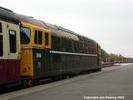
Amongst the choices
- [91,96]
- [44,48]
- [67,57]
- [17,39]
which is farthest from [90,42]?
[91,96]

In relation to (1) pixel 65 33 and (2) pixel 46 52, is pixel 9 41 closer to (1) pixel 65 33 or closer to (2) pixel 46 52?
(2) pixel 46 52

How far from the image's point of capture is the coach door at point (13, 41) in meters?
17.3

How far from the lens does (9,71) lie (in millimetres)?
17281

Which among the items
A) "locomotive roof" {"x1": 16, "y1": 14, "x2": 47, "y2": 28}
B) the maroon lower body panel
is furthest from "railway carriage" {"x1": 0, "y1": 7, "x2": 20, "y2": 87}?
"locomotive roof" {"x1": 16, "y1": 14, "x2": 47, "y2": 28}

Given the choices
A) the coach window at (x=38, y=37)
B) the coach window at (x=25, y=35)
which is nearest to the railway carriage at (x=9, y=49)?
the coach window at (x=25, y=35)

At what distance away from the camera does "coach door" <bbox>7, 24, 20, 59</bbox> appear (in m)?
17.3

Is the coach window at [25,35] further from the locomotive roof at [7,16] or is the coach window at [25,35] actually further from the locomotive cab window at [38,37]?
the locomotive roof at [7,16]

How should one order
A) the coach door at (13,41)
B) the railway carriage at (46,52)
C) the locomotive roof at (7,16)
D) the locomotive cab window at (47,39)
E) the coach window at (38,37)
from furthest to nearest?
the locomotive cab window at (47,39) < the coach window at (38,37) < the railway carriage at (46,52) < the coach door at (13,41) < the locomotive roof at (7,16)

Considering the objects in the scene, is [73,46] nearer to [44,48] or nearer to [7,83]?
[44,48]

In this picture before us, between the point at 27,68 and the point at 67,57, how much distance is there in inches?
302

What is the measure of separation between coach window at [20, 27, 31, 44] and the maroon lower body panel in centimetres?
218

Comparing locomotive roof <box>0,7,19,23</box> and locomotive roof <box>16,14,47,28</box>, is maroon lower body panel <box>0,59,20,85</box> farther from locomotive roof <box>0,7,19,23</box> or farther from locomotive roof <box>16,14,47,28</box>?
locomotive roof <box>16,14,47,28</box>

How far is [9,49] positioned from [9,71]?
0.86 m

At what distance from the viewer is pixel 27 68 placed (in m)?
20.0
